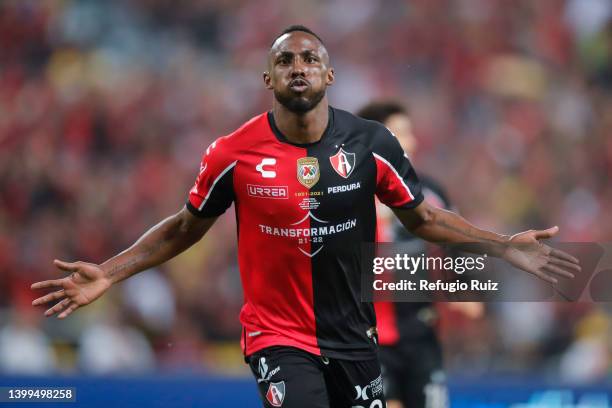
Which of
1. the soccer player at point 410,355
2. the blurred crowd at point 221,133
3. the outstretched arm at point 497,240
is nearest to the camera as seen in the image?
the outstretched arm at point 497,240

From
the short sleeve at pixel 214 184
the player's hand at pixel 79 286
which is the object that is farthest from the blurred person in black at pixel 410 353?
the player's hand at pixel 79 286

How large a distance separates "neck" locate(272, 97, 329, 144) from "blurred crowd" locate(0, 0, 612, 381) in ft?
16.2

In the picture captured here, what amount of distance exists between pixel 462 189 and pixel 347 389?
6335 millimetres

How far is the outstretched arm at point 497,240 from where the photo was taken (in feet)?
15.6

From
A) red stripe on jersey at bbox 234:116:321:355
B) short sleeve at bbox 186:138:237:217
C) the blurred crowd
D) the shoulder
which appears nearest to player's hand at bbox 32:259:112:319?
short sleeve at bbox 186:138:237:217

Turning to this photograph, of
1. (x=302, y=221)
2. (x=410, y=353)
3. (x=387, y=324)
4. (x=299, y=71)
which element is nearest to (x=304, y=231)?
(x=302, y=221)

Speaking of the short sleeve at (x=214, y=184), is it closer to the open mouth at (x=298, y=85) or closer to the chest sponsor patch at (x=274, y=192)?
the chest sponsor patch at (x=274, y=192)

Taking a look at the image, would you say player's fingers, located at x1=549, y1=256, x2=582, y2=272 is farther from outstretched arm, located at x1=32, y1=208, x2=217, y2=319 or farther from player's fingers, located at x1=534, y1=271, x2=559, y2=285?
outstretched arm, located at x1=32, y1=208, x2=217, y2=319

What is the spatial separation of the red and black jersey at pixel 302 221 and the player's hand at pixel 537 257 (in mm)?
623

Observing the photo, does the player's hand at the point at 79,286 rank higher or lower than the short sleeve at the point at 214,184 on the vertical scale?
lower

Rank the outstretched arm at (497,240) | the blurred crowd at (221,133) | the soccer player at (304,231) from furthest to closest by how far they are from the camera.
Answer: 1. the blurred crowd at (221,133)
2. the outstretched arm at (497,240)
3. the soccer player at (304,231)

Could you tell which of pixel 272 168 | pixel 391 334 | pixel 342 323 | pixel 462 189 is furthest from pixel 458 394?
pixel 462 189

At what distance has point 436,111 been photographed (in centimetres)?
1155

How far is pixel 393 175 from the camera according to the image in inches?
189
